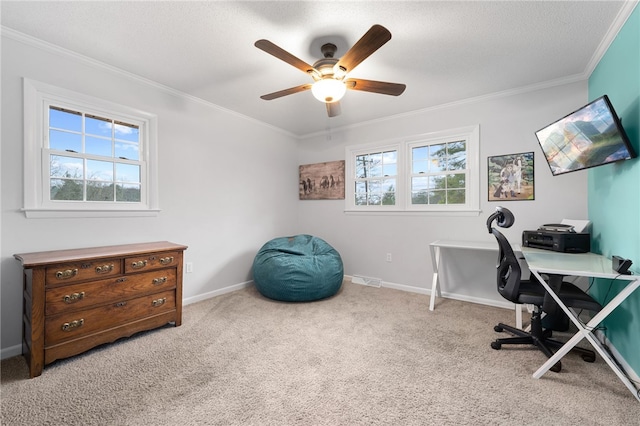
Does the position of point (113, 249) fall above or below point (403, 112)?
below

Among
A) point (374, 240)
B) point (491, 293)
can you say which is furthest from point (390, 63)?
point (491, 293)

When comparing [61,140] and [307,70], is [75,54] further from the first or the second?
[307,70]

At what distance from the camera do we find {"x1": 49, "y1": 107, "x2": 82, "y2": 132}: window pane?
235 cm

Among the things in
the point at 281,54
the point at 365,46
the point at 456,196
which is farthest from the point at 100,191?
the point at 456,196

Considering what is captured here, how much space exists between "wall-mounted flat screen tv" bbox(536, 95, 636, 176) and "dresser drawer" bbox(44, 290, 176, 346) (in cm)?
370

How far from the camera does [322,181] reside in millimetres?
4609

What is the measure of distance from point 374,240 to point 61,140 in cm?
369

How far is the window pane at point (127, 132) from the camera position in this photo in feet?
9.04

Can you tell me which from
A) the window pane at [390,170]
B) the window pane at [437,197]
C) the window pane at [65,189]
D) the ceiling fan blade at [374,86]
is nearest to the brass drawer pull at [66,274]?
the window pane at [65,189]

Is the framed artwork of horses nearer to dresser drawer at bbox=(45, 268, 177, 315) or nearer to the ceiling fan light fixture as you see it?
the ceiling fan light fixture

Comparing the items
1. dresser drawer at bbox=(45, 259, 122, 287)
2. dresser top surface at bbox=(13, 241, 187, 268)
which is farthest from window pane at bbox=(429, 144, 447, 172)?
dresser drawer at bbox=(45, 259, 122, 287)

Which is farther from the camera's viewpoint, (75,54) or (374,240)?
(374,240)

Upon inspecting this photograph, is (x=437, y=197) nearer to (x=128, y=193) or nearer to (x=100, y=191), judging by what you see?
(x=128, y=193)

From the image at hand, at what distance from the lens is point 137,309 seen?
2.35m
